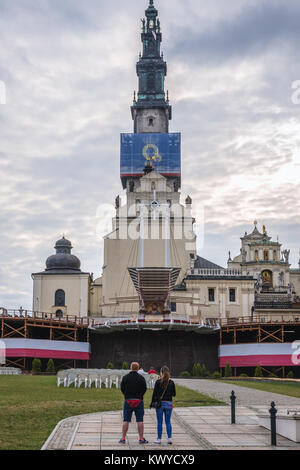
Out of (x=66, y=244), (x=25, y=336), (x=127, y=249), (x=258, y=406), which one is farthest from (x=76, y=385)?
(x=66, y=244)

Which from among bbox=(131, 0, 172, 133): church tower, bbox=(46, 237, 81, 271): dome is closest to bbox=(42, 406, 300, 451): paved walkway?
bbox=(46, 237, 81, 271): dome

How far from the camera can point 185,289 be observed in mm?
88375

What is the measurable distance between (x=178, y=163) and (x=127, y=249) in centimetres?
2300

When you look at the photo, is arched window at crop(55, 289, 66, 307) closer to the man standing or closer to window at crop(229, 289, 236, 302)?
window at crop(229, 289, 236, 302)

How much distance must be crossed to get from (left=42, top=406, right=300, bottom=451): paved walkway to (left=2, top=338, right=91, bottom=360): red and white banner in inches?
1831

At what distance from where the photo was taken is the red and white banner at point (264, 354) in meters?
69.1

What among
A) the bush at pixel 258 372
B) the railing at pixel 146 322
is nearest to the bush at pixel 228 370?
the bush at pixel 258 372

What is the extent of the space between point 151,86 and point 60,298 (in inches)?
1901

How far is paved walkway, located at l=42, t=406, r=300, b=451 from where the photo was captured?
15.7 metres

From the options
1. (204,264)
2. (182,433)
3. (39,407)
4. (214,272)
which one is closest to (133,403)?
(182,433)

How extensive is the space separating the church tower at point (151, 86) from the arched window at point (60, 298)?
36966 mm

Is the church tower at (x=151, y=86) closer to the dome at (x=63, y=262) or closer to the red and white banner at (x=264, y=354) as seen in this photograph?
the dome at (x=63, y=262)

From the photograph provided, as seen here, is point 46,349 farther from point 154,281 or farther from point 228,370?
point 228,370
